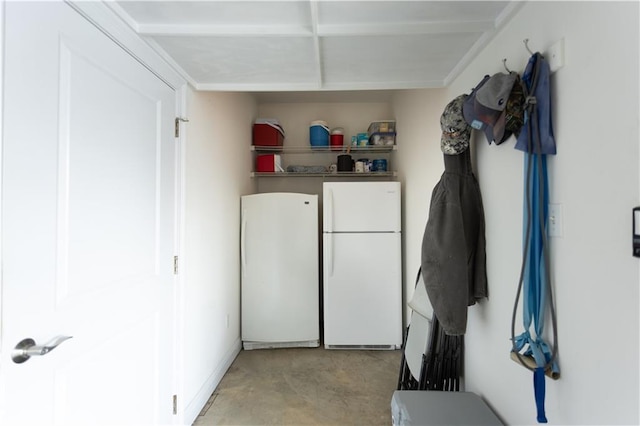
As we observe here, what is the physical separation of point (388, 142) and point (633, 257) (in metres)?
2.62

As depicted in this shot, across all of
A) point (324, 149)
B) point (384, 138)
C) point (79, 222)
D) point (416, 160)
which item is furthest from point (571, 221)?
point (324, 149)

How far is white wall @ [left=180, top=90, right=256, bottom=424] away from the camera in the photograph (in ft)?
5.94

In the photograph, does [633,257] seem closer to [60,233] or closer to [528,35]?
[528,35]

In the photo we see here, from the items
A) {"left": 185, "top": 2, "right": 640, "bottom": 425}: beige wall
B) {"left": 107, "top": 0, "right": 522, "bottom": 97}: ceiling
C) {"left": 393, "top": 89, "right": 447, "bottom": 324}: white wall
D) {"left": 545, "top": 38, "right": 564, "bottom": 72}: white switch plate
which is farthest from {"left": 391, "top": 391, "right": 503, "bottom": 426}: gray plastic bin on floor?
{"left": 107, "top": 0, "right": 522, "bottom": 97}: ceiling

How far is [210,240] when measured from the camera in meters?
2.16

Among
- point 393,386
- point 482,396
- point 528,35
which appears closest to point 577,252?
point 528,35

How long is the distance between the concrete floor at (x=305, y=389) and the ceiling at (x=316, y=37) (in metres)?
2.12

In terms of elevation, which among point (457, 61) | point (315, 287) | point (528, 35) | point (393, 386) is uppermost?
point (457, 61)

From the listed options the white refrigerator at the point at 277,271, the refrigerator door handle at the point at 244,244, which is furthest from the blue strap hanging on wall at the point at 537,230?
the refrigerator door handle at the point at 244,244

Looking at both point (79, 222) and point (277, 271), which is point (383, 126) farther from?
point (79, 222)

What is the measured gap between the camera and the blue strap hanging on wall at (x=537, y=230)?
97cm

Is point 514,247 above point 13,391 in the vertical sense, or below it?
above

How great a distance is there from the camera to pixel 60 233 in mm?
954

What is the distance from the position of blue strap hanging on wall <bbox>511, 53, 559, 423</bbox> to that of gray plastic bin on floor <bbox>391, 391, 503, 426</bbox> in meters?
0.40
